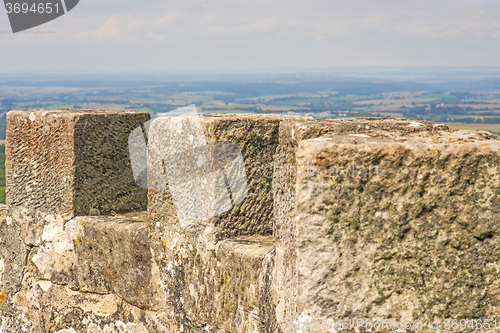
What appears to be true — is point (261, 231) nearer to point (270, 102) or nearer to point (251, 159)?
point (251, 159)

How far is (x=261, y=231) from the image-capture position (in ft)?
8.79

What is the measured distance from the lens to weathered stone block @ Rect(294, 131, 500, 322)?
1.66 m

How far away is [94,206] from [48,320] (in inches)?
28.9

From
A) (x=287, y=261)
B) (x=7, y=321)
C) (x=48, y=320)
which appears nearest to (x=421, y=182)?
(x=287, y=261)

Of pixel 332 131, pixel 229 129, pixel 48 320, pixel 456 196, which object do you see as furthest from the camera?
pixel 48 320

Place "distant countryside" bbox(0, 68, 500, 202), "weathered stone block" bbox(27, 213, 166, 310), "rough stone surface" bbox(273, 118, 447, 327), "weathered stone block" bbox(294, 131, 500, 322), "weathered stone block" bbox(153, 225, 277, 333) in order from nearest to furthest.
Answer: "weathered stone block" bbox(294, 131, 500, 322), "rough stone surface" bbox(273, 118, 447, 327), "weathered stone block" bbox(153, 225, 277, 333), "weathered stone block" bbox(27, 213, 166, 310), "distant countryside" bbox(0, 68, 500, 202)

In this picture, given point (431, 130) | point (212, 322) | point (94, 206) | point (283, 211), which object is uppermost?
point (431, 130)

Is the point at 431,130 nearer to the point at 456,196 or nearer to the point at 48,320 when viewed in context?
the point at 456,196

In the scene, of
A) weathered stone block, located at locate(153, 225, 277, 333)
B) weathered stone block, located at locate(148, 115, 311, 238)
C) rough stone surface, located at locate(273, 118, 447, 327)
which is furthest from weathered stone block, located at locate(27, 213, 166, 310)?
rough stone surface, located at locate(273, 118, 447, 327)

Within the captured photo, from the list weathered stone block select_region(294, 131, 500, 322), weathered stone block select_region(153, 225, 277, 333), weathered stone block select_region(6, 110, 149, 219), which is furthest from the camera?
weathered stone block select_region(6, 110, 149, 219)

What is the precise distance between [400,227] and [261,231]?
1068mm

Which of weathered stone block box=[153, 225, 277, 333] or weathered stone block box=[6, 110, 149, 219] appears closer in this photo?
weathered stone block box=[153, 225, 277, 333]

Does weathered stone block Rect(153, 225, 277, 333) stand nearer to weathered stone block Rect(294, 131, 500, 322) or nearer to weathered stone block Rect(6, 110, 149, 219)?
weathered stone block Rect(294, 131, 500, 322)

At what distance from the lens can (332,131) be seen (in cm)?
203
